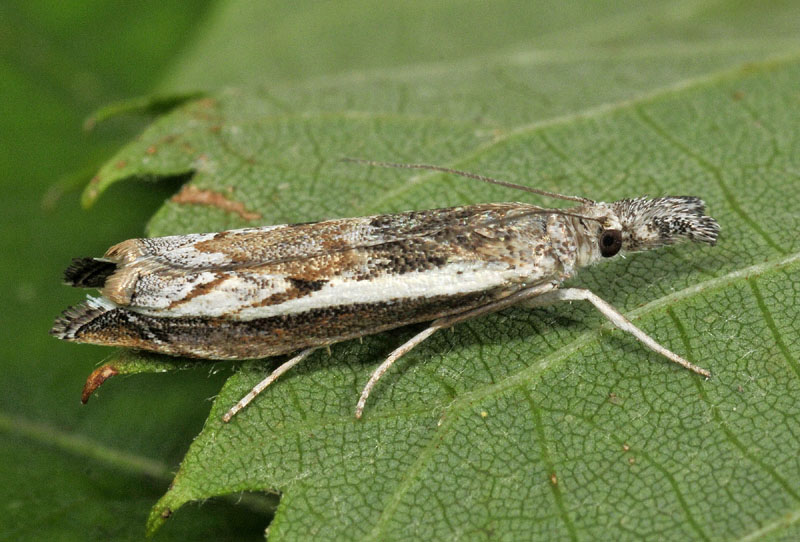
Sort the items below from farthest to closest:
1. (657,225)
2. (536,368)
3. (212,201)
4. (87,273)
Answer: (212,201)
(657,225)
(536,368)
(87,273)

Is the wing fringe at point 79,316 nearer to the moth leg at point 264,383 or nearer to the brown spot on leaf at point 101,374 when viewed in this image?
the brown spot on leaf at point 101,374

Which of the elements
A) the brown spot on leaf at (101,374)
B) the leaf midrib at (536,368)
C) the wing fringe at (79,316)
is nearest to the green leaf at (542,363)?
the leaf midrib at (536,368)

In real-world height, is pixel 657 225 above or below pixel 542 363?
above

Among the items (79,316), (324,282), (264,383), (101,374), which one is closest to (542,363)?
(324,282)

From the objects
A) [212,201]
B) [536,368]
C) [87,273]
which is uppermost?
[87,273]

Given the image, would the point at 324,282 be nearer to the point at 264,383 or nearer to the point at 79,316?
the point at 264,383

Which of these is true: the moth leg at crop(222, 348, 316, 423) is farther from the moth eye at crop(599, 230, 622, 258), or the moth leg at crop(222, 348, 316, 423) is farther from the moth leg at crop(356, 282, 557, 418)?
the moth eye at crop(599, 230, 622, 258)

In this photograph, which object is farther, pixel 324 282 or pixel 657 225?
pixel 657 225

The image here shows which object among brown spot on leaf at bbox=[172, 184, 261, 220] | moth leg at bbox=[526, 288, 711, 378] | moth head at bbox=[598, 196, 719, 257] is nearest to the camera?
moth leg at bbox=[526, 288, 711, 378]

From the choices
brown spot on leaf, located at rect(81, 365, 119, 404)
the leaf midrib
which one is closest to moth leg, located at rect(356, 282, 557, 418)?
the leaf midrib
